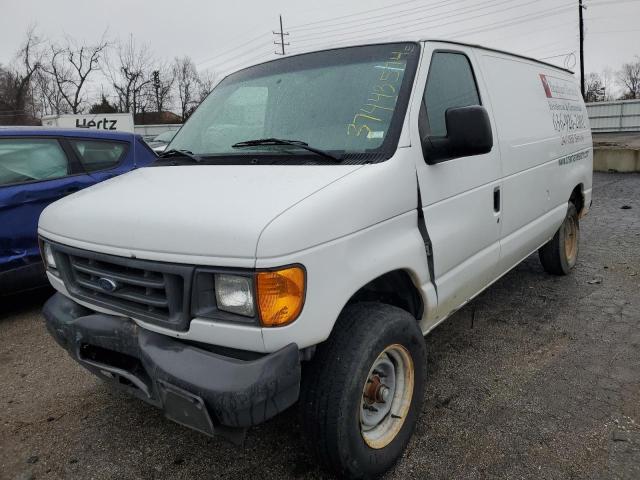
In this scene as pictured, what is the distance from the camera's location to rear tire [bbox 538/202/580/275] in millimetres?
4957

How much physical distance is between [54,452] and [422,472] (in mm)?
1954

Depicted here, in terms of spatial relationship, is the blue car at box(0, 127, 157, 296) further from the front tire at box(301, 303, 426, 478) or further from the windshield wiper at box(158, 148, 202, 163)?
the front tire at box(301, 303, 426, 478)

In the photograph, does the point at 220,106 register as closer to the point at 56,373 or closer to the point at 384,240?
the point at 384,240

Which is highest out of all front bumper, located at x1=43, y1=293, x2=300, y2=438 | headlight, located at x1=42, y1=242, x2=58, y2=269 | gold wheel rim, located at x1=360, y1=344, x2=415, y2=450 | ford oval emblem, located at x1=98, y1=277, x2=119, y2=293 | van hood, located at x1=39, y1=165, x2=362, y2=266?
van hood, located at x1=39, y1=165, x2=362, y2=266

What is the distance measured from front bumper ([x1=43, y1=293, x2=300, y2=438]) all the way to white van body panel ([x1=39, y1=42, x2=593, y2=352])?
0.22ft

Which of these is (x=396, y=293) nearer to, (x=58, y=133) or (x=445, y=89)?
(x=445, y=89)

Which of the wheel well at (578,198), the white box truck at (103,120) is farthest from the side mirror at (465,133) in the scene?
the white box truck at (103,120)

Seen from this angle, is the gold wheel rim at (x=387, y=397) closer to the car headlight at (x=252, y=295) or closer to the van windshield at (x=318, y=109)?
the car headlight at (x=252, y=295)

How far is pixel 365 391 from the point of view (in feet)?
7.71

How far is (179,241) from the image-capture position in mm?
1969

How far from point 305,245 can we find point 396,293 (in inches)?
37.0

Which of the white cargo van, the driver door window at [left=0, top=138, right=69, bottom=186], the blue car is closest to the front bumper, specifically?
the white cargo van

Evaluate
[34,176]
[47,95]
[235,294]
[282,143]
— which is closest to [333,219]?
[235,294]

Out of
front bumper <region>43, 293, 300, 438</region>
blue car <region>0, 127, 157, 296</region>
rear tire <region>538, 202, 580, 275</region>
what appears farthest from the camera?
rear tire <region>538, 202, 580, 275</region>
